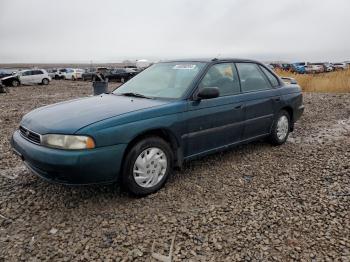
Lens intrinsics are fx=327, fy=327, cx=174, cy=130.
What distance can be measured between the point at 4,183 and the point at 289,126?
4.58m

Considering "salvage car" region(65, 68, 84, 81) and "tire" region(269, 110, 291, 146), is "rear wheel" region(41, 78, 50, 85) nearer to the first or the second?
"salvage car" region(65, 68, 84, 81)

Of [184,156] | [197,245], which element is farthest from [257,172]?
[197,245]

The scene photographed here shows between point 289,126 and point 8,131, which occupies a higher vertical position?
point 289,126

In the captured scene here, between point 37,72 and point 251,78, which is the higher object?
point 251,78

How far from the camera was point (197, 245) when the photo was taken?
2816mm

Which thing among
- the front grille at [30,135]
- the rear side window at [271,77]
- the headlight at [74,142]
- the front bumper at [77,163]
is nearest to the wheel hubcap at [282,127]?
the rear side window at [271,77]

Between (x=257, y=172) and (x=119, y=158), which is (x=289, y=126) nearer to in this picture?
(x=257, y=172)

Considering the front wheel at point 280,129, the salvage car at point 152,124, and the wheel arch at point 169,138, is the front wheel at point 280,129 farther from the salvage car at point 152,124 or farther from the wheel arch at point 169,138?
the wheel arch at point 169,138

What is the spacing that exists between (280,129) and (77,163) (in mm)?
3704

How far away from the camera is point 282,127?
A: 5.61 meters

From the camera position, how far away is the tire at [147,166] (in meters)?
3.42

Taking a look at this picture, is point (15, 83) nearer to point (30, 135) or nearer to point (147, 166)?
point (30, 135)

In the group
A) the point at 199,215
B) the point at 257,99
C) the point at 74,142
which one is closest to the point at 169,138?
the point at 199,215

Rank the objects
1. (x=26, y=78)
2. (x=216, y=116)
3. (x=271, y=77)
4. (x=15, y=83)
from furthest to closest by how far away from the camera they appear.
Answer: (x=26, y=78) → (x=15, y=83) → (x=271, y=77) → (x=216, y=116)
